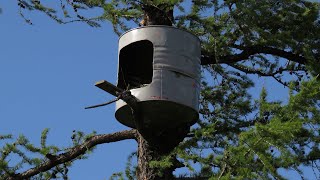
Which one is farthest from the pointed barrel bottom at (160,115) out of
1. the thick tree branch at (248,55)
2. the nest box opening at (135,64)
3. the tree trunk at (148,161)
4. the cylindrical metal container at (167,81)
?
the thick tree branch at (248,55)

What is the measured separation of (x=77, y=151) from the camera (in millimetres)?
7980

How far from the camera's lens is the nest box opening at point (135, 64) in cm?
769

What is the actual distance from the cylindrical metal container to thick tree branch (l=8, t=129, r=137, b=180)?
60 cm

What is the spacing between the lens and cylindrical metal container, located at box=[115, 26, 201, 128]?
684 cm

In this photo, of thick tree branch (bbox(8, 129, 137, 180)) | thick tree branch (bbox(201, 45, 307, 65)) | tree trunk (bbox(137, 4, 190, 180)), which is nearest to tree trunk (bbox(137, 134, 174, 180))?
tree trunk (bbox(137, 4, 190, 180))

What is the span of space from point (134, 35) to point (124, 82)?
55cm

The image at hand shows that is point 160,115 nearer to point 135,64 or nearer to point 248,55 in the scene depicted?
point 135,64

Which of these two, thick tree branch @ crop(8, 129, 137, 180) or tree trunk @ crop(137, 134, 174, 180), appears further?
thick tree branch @ crop(8, 129, 137, 180)

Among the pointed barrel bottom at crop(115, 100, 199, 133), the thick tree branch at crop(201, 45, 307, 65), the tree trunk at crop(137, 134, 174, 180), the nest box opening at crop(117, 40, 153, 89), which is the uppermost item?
the thick tree branch at crop(201, 45, 307, 65)

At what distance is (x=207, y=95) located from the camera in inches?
336

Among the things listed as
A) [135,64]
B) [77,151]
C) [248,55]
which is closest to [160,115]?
[135,64]

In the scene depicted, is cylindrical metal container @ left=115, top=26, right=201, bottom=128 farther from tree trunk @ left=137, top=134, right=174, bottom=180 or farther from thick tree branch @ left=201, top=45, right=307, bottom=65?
thick tree branch @ left=201, top=45, right=307, bottom=65

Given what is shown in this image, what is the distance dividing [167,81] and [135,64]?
121cm

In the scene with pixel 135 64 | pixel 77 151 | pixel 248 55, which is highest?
pixel 248 55
